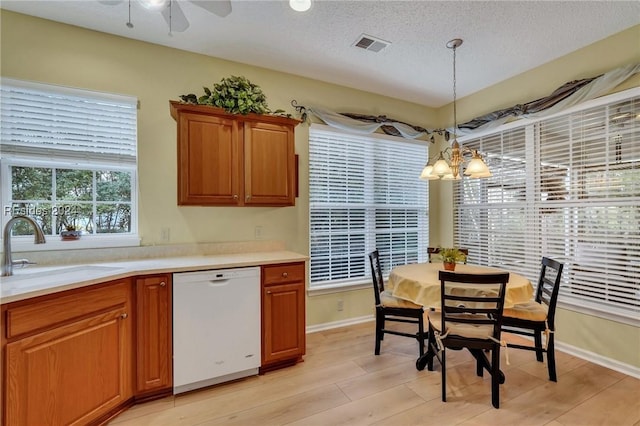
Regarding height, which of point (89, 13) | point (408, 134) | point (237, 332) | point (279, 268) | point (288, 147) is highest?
point (89, 13)

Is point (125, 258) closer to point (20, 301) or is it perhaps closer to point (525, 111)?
point (20, 301)

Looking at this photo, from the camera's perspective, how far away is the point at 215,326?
226 cm

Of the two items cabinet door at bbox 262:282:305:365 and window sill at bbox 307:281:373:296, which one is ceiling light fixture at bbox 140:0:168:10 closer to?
cabinet door at bbox 262:282:305:365

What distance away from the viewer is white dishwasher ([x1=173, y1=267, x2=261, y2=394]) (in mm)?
2164

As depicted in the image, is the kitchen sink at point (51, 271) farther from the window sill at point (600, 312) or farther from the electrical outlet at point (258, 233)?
the window sill at point (600, 312)

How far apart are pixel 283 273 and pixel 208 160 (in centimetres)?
119

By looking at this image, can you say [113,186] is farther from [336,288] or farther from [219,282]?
[336,288]

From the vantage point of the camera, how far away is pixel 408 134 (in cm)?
390

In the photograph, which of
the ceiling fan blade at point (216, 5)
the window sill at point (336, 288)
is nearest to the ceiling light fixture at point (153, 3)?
the ceiling fan blade at point (216, 5)

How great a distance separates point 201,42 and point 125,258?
2059 mm

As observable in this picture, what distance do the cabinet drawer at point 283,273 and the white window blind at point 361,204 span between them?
781mm

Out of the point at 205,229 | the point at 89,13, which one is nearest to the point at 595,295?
the point at 205,229

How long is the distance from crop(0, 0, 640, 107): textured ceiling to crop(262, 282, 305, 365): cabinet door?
7.29ft

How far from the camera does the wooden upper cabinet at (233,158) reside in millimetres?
2486
